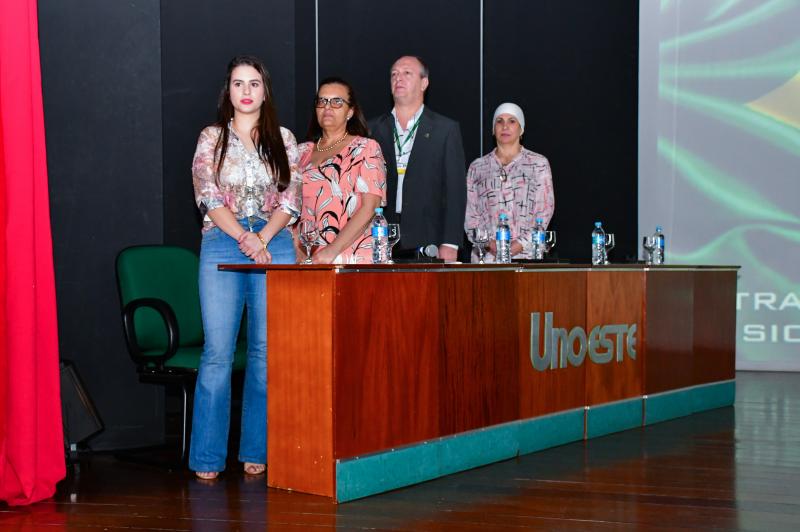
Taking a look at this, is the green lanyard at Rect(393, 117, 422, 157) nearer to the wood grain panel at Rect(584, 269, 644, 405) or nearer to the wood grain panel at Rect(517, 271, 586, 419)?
the wood grain panel at Rect(517, 271, 586, 419)

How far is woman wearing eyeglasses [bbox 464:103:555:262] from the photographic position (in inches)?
206

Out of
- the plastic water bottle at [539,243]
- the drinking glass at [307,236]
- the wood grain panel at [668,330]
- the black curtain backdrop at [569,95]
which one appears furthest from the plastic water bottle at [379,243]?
the black curtain backdrop at [569,95]

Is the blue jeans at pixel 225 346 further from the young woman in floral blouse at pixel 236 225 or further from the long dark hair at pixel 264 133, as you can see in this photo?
the long dark hair at pixel 264 133

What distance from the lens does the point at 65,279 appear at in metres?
4.33

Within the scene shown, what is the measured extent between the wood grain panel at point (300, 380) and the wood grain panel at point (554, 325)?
1185 mm

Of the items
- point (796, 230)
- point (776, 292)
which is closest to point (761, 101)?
point (796, 230)

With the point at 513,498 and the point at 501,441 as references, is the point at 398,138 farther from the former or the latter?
the point at 513,498

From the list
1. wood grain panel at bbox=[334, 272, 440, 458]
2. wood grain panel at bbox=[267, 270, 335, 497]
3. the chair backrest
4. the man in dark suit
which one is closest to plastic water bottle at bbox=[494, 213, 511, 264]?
the man in dark suit

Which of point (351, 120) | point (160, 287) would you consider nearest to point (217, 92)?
point (160, 287)

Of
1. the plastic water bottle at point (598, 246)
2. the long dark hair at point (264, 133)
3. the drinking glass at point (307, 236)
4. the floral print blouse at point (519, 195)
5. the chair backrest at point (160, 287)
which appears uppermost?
the long dark hair at point (264, 133)

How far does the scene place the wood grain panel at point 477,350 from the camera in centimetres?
381

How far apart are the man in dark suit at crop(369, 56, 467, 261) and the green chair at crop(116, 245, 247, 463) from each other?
99 cm

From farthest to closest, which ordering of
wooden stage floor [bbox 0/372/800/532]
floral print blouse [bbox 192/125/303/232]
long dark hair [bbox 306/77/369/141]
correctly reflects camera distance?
long dark hair [bbox 306/77/369/141] < floral print blouse [bbox 192/125/303/232] < wooden stage floor [bbox 0/372/800/532]

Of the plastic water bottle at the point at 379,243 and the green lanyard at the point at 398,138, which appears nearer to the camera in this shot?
the plastic water bottle at the point at 379,243
